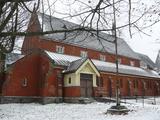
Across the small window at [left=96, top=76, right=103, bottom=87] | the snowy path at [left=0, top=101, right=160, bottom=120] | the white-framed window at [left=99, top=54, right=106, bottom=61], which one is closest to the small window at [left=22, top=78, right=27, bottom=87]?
the snowy path at [left=0, top=101, right=160, bottom=120]

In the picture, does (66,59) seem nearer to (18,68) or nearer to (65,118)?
(18,68)

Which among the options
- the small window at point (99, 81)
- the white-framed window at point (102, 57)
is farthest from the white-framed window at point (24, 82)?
the white-framed window at point (102, 57)

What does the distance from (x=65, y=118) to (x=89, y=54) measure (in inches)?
1104

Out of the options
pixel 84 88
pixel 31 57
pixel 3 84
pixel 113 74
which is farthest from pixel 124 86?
pixel 3 84

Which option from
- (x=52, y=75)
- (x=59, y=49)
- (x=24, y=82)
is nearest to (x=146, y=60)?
(x=59, y=49)

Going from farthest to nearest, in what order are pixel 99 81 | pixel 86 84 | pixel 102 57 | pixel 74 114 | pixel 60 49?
pixel 102 57 → pixel 99 81 → pixel 60 49 → pixel 86 84 → pixel 74 114

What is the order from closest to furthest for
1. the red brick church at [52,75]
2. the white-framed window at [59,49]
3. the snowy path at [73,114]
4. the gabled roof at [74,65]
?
the snowy path at [73,114], the red brick church at [52,75], the gabled roof at [74,65], the white-framed window at [59,49]

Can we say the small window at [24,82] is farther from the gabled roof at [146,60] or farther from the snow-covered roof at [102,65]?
the gabled roof at [146,60]

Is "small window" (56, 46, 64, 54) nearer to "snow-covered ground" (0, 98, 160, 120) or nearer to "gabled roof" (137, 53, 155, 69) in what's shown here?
"snow-covered ground" (0, 98, 160, 120)

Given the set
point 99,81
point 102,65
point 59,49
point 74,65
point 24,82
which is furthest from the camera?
point 102,65

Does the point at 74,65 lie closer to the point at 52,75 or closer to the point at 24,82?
the point at 52,75

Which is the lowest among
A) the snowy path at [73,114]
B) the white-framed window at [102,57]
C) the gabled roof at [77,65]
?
the snowy path at [73,114]

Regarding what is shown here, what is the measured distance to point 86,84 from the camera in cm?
4059

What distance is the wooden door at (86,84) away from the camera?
40062 mm
